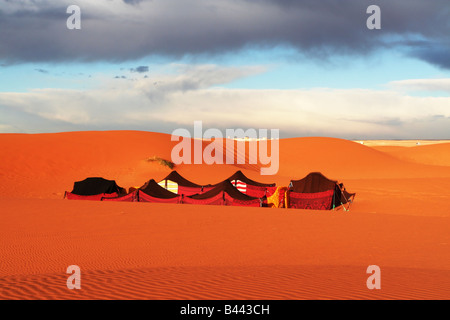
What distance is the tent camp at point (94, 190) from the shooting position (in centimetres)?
3044

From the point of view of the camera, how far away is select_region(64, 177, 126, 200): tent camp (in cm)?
3044

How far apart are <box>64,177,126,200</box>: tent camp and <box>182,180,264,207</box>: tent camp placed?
577cm

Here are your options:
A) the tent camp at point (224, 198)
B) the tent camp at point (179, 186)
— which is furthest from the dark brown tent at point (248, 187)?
the tent camp at point (224, 198)

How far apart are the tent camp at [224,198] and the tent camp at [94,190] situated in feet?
18.9

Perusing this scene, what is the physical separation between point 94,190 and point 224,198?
933 cm

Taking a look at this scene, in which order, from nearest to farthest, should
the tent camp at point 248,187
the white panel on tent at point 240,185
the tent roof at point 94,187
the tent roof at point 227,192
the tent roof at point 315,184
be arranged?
the tent roof at point 227,192 → the tent roof at point 315,184 → the tent roof at point 94,187 → the tent camp at point 248,187 → the white panel on tent at point 240,185

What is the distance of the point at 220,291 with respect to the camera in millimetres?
8438

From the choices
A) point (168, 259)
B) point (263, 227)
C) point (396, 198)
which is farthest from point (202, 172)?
point (168, 259)

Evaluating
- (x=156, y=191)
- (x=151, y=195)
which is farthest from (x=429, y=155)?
(x=151, y=195)

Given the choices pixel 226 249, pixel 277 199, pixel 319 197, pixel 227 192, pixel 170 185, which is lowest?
pixel 226 249

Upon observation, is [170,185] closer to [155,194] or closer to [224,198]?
[155,194]

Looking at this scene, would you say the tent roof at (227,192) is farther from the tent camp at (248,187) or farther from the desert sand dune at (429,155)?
the desert sand dune at (429,155)

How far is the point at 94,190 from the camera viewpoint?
30828mm

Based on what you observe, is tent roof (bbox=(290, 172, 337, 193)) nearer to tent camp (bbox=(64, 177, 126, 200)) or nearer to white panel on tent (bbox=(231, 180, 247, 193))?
white panel on tent (bbox=(231, 180, 247, 193))
